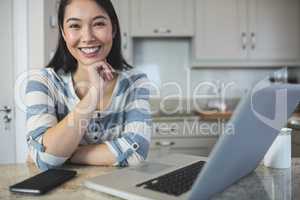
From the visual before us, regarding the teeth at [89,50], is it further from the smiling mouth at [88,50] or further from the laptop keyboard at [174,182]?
the laptop keyboard at [174,182]

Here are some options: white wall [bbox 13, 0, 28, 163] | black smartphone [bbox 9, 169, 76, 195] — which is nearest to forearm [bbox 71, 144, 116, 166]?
black smartphone [bbox 9, 169, 76, 195]

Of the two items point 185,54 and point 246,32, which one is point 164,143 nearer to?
point 185,54

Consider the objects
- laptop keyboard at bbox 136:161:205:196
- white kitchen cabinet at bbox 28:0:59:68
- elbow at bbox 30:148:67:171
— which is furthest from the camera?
white kitchen cabinet at bbox 28:0:59:68

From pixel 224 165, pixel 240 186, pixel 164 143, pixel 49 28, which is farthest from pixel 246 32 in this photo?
pixel 224 165

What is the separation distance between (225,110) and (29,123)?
7.38 ft

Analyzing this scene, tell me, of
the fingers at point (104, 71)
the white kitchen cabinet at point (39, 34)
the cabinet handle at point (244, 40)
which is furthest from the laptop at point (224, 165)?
the cabinet handle at point (244, 40)

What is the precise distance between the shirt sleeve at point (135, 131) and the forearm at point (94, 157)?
18 mm

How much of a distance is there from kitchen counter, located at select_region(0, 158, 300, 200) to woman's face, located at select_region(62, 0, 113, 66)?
438mm

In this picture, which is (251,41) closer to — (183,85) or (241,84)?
(241,84)

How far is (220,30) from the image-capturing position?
Result: 2.84m

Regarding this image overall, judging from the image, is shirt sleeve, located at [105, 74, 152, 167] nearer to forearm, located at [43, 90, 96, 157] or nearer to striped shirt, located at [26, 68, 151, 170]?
striped shirt, located at [26, 68, 151, 170]

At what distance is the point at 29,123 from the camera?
97cm

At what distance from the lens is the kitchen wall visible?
3143 millimetres

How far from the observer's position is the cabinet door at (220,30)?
2.82m
